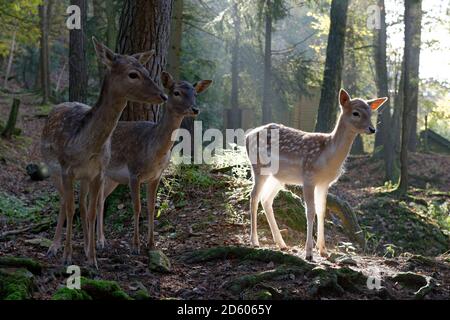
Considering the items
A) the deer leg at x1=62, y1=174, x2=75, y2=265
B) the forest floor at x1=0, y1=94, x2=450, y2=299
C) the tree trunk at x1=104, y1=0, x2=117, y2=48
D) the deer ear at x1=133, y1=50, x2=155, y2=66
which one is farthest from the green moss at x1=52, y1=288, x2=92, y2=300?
the tree trunk at x1=104, y1=0, x2=117, y2=48

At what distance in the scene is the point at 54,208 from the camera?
1076cm

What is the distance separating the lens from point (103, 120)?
6332mm

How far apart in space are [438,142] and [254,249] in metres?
27.0

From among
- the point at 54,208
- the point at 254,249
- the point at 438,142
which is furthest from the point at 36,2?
the point at 438,142

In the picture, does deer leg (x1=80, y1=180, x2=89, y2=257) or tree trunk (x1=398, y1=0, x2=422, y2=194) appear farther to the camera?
tree trunk (x1=398, y1=0, x2=422, y2=194)

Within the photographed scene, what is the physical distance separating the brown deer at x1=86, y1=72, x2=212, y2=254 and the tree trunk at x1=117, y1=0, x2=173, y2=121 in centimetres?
164

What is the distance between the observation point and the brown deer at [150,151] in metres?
7.48

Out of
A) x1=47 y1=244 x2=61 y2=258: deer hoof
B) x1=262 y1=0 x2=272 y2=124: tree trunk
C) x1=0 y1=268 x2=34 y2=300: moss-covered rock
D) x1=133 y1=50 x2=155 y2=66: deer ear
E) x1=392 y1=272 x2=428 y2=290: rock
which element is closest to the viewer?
x1=0 y1=268 x2=34 y2=300: moss-covered rock

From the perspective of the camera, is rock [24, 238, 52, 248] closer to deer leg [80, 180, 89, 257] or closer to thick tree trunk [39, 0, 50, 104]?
deer leg [80, 180, 89, 257]

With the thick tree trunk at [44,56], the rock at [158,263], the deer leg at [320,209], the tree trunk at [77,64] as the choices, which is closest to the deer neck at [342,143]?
the deer leg at [320,209]

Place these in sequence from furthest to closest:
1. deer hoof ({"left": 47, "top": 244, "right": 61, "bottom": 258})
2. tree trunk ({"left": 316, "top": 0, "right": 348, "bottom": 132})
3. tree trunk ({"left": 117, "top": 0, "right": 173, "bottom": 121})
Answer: tree trunk ({"left": 316, "top": 0, "right": 348, "bottom": 132}), tree trunk ({"left": 117, "top": 0, "right": 173, "bottom": 121}), deer hoof ({"left": 47, "top": 244, "right": 61, "bottom": 258})

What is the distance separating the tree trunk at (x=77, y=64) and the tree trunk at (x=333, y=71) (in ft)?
20.3

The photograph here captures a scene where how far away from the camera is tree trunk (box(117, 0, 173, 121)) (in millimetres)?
9492
